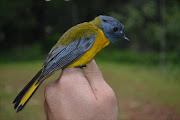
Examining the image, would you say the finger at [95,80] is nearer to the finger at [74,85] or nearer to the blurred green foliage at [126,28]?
the finger at [74,85]

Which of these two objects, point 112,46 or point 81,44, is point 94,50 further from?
point 112,46

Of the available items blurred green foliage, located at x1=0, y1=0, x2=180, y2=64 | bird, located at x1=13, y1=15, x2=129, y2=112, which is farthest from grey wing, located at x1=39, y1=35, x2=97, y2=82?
blurred green foliage, located at x1=0, y1=0, x2=180, y2=64

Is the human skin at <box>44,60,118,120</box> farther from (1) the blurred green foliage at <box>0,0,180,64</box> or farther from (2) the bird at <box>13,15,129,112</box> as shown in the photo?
(1) the blurred green foliage at <box>0,0,180,64</box>

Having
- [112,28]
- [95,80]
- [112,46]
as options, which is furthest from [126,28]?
[95,80]

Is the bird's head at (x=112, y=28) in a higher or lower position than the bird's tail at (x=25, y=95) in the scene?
higher

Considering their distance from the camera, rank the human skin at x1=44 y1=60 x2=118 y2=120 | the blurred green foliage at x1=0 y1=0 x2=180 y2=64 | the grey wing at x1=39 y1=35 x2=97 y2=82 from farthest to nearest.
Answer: the blurred green foliage at x1=0 y1=0 x2=180 y2=64 → the grey wing at x1=39 y1=35 x2=97 y2=82 → the human skin at x1=44 y1=60 x2=118 y2=120

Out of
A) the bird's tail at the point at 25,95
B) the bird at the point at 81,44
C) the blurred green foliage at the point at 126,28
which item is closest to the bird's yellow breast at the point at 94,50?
the bird at the point at 81,44
